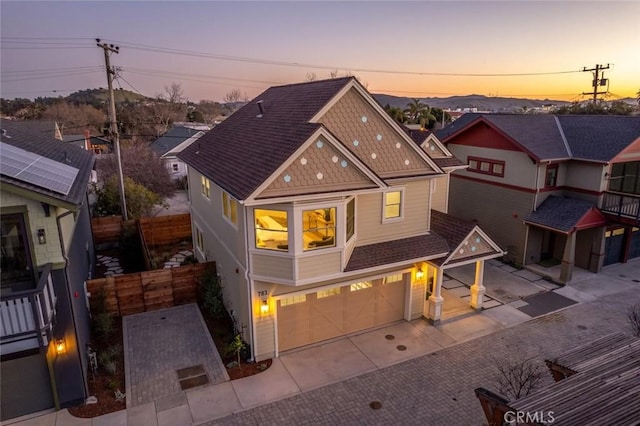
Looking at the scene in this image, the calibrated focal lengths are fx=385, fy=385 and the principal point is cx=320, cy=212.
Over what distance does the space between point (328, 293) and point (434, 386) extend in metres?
4.14

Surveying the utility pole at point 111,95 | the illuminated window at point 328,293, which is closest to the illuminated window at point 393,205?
the illuminated window at point 328,293

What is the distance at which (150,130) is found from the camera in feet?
191

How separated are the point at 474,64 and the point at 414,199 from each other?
3064 cm

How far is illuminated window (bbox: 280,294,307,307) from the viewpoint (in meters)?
12.1

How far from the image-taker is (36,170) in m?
9.26

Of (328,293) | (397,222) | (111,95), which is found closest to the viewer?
(328,293)

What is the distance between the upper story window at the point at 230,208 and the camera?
39.2ft

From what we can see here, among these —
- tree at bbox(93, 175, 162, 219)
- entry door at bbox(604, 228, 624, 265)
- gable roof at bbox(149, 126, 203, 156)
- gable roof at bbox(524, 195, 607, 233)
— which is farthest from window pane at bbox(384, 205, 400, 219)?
gable roof at bbox(149, 126, 203, 156)

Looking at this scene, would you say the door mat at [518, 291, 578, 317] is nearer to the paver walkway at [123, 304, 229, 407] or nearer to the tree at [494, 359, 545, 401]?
the tree at [494, 359, 545, 401]

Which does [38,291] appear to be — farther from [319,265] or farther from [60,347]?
[319,265]

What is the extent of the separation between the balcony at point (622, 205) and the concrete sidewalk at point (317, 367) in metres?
3.86

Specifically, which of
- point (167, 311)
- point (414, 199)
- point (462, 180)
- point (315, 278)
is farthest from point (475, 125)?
point (167, 311)

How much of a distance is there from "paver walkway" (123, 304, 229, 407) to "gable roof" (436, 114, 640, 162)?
16269 mm

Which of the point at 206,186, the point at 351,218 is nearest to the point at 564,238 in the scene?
the point at 351,218
